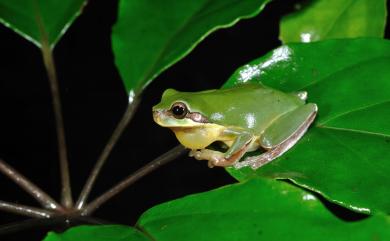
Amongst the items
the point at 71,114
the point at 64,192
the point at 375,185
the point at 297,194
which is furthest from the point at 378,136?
the point at 71,114

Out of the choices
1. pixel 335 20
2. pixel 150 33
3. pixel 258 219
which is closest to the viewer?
pixel 258 219

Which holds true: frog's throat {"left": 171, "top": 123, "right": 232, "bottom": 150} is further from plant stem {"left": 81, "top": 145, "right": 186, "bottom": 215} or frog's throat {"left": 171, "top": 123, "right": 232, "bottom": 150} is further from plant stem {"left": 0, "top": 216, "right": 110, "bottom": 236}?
plant stem {"left": 0, "top": 216, "right": 110, "bottom": 236}

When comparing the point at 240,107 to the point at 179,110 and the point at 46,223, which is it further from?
the point at 46,223

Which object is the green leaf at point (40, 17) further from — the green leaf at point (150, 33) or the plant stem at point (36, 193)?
the plant stem at point (36, 193)

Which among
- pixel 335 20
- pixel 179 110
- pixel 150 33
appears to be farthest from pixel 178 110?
pixel 335 20

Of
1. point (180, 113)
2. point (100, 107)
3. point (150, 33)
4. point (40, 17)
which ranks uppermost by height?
point (40, 17)

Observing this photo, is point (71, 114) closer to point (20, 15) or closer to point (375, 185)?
point (20, 15)
